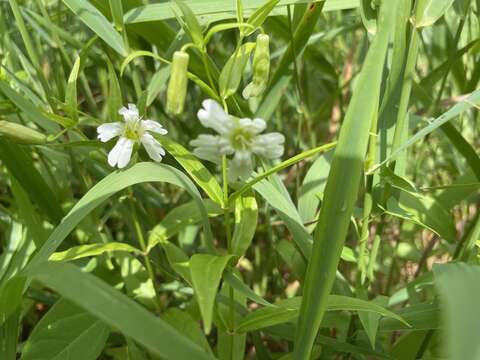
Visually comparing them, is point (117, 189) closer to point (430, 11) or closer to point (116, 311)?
point (116, 311)

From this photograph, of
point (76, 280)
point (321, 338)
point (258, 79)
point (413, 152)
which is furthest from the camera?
point (413, 152)

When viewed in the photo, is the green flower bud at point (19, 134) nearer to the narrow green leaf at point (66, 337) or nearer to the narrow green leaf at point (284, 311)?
the narrow green leaf at point (66, 337)

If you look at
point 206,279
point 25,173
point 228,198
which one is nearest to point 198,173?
point 228,198

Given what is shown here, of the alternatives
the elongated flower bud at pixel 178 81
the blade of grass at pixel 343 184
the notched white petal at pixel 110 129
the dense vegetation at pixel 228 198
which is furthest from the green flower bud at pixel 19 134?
the blade of grass at pixel 343 184

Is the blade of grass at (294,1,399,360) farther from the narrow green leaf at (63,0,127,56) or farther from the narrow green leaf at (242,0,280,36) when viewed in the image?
the narrow green leaf at (63,0,127,56)

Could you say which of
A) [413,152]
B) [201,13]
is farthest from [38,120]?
[413,152]

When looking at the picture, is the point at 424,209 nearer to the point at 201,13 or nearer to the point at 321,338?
the point at 321,338
